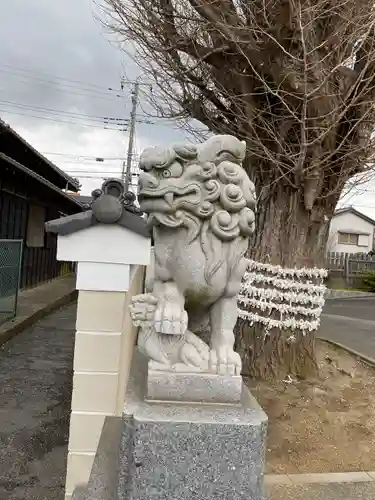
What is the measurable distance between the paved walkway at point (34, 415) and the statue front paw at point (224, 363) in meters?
2.15

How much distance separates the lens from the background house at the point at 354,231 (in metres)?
33.9

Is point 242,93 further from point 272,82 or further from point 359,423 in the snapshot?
point 359,423

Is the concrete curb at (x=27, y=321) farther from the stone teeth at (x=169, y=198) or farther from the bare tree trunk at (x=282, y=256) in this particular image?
the stone teeth at (x=169, y=198)

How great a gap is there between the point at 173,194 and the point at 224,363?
0.75m

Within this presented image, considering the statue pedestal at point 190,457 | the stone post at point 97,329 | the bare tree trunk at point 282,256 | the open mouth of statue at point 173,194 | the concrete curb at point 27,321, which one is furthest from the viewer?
the concrete curb at point 27,321

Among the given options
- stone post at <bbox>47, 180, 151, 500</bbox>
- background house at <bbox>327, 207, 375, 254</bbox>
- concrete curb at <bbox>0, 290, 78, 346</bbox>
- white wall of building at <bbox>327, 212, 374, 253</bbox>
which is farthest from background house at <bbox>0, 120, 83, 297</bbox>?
white wall of building at <bbox>327, 212, 374, 253</bbox>

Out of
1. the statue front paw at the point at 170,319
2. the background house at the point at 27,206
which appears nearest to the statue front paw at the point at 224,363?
the statue front paw at the point at 170,319

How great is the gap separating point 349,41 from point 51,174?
12.5 metres

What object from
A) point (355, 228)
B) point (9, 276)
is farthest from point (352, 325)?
point (355, 228)

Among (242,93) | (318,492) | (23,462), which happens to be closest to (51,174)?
(242,93)

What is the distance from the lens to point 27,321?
9.23 m

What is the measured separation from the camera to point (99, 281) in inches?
122

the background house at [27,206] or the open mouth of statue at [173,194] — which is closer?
the open mouth of statue at [173,194]

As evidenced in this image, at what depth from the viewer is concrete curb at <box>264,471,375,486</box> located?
3412 millimetres
